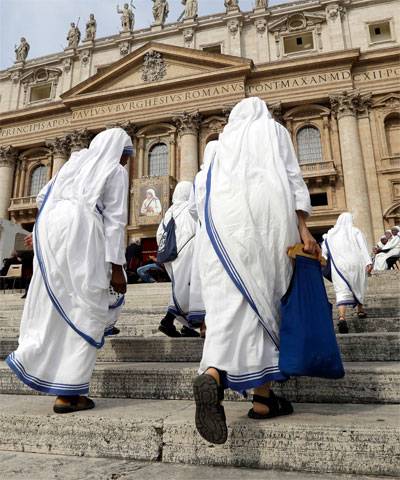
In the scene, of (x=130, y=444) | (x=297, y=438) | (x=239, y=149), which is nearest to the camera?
(x=297, y=438)

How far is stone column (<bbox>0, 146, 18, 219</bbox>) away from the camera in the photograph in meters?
23.9

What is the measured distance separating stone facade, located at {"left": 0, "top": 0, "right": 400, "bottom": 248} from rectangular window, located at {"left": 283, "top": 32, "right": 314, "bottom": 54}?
6 centimetres

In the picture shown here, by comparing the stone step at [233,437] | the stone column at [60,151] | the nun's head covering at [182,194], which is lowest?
the stone step at [233,437]

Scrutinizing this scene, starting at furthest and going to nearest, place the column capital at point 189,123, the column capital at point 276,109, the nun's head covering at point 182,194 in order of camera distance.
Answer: the column capital at point 189,123, the column capital at point 276,109, the nun's head covering at point 182,194

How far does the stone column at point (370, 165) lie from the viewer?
707 inches

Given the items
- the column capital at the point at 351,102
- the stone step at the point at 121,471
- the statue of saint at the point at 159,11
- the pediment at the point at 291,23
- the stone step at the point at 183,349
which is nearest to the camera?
the stone step at the point at 121,471

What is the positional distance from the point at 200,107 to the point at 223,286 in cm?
2074

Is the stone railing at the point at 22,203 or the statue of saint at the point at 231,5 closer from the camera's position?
the stone railing at the point at 22,203

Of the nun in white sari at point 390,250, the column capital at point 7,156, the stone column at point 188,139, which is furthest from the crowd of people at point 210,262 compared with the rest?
the column capital at point 7,156

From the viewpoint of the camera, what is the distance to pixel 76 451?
Answer: 6.11ft

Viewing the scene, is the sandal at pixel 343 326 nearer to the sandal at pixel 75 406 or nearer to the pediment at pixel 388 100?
the sandal at pixel 75 406

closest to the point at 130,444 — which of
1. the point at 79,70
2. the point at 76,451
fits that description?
the point at 76,451

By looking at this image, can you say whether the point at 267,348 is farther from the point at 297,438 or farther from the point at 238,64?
the point at 238,64

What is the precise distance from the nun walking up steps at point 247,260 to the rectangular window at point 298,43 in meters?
23.6
